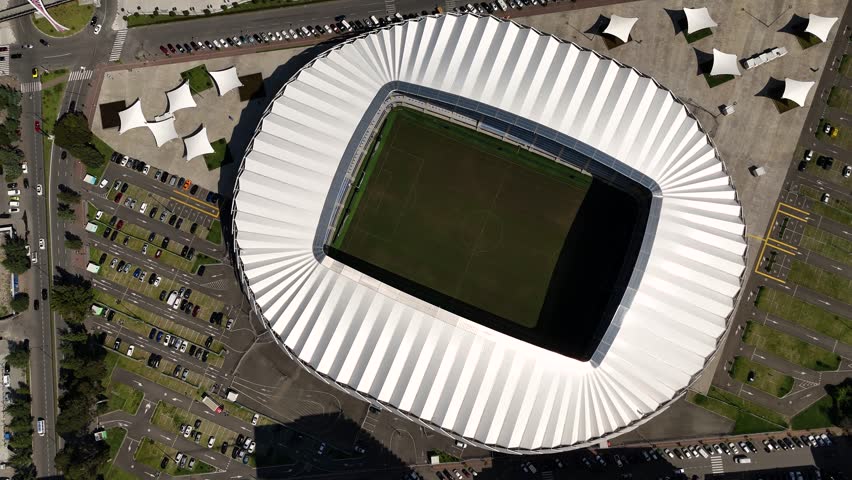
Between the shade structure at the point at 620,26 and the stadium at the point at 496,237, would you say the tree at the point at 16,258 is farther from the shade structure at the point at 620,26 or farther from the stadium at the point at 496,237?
the shade structure at the point at 620,26

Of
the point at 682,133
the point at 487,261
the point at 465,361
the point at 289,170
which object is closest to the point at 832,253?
the point at 682,133

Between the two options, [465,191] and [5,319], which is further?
[5,319]

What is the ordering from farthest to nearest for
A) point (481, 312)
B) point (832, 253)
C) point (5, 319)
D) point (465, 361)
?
point (5, 319), point (832, 253), point (481, 312), point (465, 361)

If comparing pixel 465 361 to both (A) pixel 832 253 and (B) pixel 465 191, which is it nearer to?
(B) pixel 465 191

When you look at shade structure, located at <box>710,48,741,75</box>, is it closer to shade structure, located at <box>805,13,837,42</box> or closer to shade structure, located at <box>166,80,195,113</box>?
shade structure, located at <box>805,13,837,42</box>

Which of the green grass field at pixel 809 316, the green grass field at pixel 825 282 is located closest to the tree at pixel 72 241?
the green grass field at pixel 809 316

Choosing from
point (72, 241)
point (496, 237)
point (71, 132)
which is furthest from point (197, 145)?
point (496, 237)

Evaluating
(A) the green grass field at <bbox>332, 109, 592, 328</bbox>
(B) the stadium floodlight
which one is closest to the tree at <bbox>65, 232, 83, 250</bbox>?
(B) the stadium floodlight

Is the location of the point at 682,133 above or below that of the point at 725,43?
below
